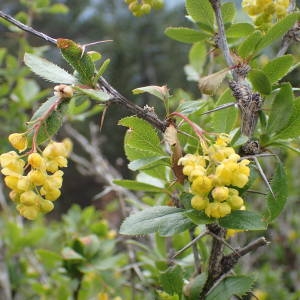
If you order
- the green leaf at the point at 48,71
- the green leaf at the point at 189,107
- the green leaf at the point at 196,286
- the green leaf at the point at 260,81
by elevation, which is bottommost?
the green leaf at the point at 196,286

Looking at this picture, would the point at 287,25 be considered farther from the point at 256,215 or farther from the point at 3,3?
the point at 3,3

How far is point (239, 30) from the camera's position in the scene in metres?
1.04

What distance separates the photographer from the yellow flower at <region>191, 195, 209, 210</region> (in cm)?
74

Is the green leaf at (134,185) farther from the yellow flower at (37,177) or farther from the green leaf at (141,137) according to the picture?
the yellow flower at (37,177)

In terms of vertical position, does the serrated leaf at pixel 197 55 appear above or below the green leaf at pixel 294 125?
below

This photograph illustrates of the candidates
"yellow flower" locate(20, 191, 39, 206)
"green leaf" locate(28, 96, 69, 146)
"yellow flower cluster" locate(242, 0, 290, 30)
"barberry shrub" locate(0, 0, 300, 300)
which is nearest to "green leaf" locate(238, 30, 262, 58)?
"barberry shrub" locate(0, 0, 300, 300)

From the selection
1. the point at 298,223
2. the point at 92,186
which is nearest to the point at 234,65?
the point at 298,223

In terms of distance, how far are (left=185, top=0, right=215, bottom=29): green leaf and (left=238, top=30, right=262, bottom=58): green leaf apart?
0.41 feet

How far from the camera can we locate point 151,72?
1297cm

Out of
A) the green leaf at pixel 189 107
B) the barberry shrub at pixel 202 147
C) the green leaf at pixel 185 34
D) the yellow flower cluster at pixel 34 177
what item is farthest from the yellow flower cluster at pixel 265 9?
the yellow flower cluster at pixel 34 177

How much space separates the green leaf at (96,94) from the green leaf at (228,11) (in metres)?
0.40

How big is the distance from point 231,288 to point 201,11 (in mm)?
519

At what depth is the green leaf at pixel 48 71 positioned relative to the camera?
0.78 meters

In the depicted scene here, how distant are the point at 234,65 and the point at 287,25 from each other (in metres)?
0.11
